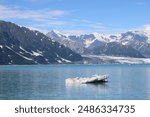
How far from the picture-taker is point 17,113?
33.8m

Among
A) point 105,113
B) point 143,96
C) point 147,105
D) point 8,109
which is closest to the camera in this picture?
point 105,113

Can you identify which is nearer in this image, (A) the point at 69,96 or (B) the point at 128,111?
(B) the point at 128,111

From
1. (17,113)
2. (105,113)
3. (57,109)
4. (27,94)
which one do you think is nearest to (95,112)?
(105,113)

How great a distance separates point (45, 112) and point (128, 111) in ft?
22.5

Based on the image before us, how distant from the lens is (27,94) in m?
86.8

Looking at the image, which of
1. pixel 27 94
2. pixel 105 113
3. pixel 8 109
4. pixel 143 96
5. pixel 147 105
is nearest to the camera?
pixel 105 113

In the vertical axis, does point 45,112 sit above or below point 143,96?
above

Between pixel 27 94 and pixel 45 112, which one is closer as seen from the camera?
pixel 45 112

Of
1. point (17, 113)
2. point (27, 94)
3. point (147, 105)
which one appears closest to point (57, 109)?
point (17, 113)

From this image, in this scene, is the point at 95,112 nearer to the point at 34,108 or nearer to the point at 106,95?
the point at 34,108

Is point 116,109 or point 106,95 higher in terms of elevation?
point 116,109

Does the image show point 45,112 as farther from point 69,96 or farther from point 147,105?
point 69,96

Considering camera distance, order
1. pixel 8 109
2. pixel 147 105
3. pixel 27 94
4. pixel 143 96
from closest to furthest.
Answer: pixel 8 109 → pixel 147 105 → pixel 143 96 → pixel 27 94

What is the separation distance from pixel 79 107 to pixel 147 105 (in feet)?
25.3
